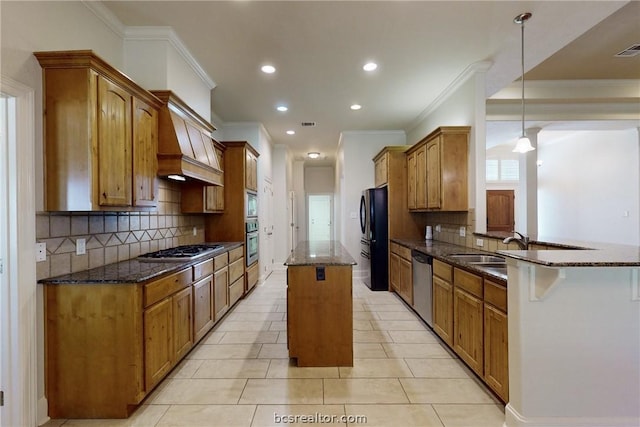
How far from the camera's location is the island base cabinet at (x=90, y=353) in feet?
6.45

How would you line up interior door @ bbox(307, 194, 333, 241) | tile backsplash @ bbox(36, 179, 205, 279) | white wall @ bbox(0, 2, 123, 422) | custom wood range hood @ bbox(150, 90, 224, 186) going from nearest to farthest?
white wall @ bbox(0, 2, 123, 422), tile backsplash @ bbox(36, 179, 205, 279), custom wood range hood @ bbox(150, 90, 224, 186), interior door @ bbox(307, 194, 333, 241)

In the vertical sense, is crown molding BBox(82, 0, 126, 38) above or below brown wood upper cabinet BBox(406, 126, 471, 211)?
above

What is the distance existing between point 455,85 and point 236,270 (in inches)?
156

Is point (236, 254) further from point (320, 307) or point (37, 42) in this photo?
point (37, 42)

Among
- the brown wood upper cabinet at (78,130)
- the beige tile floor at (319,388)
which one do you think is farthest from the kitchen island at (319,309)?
the brown wood upper cabinet at (78,130)

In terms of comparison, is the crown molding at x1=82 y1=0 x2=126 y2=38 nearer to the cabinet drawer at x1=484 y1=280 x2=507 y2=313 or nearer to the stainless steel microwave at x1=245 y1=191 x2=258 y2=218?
the stainless steel microwave at x1=245 y1=191 x2=258 y2=218

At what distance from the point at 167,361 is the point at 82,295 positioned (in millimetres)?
818

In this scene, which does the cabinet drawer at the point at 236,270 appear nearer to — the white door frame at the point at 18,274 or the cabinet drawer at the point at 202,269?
the cabinet drawer at the point at 202,269

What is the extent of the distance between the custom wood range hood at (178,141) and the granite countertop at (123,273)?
0.85 meters

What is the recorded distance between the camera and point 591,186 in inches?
292

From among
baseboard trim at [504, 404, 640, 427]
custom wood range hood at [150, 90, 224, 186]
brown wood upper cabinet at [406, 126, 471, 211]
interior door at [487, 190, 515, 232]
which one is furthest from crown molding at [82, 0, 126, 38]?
interior door at [487, 190, 515, 232]

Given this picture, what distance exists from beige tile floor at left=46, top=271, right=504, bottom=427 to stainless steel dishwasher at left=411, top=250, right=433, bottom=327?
0.24 meters

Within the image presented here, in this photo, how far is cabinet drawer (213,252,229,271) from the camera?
346 cm

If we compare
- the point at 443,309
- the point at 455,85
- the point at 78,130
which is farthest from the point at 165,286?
the point at 455,85
